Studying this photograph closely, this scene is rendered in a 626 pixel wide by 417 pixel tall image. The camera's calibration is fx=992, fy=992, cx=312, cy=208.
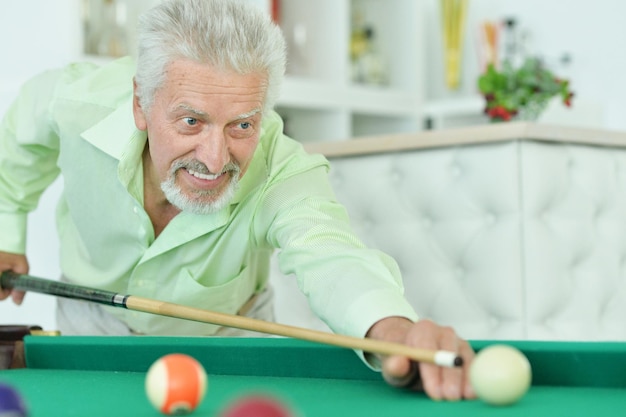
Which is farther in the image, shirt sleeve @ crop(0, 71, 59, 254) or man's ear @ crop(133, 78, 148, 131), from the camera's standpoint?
shirt sleeve @ crop(0, 71, 59, 254)

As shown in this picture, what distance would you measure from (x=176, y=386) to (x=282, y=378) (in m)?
0.37

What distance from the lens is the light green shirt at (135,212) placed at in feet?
6.70

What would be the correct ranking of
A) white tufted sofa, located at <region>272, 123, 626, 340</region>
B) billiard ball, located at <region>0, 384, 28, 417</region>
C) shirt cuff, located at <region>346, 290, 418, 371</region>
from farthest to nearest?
1. white tufted sofa, located at <region>272, 123, 626, 340</region>
2. shirt cuff, located at <region>346, 290, 418, 371</region>
3. billiard ball, located at <region>0, 384, 28, 417</region>

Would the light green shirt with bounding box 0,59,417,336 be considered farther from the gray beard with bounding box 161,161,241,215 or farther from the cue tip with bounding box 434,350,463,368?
the cue tip with bounding box 434,350,463,368

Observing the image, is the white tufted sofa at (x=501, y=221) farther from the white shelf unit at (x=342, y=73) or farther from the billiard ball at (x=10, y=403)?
the billiard ball at (x=10, y=403)

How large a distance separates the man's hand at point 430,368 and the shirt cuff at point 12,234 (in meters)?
1.37

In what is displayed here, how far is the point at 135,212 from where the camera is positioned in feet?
7.47

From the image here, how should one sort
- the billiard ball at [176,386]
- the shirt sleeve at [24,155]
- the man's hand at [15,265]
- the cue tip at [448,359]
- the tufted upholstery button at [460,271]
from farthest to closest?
the tufted upholstery button at [460,271] < the man's hand at [15,265] < the shirt sleeve at [24,155] < the cue tip at [448,359] < the billiard ball at [176,386]

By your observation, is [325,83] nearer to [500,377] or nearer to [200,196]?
[200,196]

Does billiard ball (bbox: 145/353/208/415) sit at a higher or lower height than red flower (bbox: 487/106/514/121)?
lower

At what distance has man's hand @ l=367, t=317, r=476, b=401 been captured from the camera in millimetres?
1397

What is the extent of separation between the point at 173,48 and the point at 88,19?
1994mm

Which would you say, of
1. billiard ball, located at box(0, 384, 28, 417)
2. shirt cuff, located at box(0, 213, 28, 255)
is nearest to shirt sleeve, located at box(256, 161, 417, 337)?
billiard ball, located at box(0, 384, 28, 417)

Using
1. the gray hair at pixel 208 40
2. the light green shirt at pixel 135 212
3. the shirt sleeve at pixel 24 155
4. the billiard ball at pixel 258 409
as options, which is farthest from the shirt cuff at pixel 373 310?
the shirt sleeve at pixel 24 155
